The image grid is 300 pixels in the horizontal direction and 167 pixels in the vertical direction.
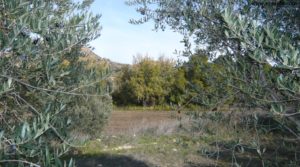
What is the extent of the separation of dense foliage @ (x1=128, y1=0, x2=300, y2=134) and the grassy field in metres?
0.49

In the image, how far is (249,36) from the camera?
2572mm

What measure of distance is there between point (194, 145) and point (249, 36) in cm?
930

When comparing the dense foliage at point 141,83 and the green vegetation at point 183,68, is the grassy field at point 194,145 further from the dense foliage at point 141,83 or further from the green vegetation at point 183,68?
the dense foliage at point 141,83

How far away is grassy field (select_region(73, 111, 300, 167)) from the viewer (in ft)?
14.5

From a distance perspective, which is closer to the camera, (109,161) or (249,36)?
(249,36)

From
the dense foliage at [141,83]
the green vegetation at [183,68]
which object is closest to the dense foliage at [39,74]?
the green vegetation at [183,68]

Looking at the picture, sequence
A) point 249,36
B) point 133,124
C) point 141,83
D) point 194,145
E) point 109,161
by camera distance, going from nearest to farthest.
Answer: point 249,36, point 109,161, point 194,145, point 133,124, point 141,83

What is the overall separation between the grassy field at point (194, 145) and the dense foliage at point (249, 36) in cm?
49

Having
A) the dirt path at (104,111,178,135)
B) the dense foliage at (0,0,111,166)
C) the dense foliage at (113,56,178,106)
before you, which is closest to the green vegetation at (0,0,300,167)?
the dense foliage at (0,0,111,166)

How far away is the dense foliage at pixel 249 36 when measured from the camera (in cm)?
252

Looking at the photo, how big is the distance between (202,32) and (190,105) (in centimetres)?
104

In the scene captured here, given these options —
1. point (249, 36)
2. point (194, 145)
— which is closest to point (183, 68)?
point (249, 36)

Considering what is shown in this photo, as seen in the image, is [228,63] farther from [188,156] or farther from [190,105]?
[188,156]

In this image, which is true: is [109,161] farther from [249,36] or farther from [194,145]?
[249,36]
